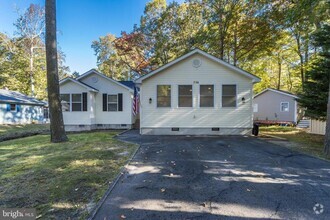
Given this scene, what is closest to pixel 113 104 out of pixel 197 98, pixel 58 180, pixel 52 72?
pixel 52 72

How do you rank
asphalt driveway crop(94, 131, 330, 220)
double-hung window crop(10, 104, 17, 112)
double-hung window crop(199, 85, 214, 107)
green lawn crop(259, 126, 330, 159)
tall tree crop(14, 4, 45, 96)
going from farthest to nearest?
tall tree crop(14, 4, 45, 96)
double-hung window crop(10, 104, 17, 112)
double-hung window crop(199, 85, 214, 107)
green lawn crop(259, 126, 330, 159)
asphalt driveway crop(94, 131, 330, 220)

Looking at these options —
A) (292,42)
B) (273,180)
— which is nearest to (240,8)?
(292,42)

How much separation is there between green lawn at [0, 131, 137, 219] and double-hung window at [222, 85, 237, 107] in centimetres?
704

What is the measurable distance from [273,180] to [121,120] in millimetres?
11933

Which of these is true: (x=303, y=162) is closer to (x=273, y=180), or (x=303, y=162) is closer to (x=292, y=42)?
(x=273, y=180)

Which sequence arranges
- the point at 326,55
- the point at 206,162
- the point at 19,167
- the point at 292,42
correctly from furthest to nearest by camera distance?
the point at 292,42
the point at 326,55
the point at 206,162
the point at 19,167

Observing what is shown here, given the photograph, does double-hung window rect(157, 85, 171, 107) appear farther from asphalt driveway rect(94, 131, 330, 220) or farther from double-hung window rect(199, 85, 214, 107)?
asphalt driveway rect(94, 131, 330, 220)

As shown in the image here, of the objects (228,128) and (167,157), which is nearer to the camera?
(167,157)

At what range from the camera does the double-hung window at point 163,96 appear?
1120 cm

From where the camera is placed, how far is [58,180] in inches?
158

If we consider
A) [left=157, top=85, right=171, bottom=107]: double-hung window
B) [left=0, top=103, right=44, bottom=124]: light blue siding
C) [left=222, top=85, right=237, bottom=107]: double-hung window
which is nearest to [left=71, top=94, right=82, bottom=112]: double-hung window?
[left=157, top=85, right=171, bottom=107]: double-hung window

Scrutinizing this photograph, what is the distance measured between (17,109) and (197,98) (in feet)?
72.1

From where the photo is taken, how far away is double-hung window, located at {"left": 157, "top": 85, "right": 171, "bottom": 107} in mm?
11203

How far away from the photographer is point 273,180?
4117mm
